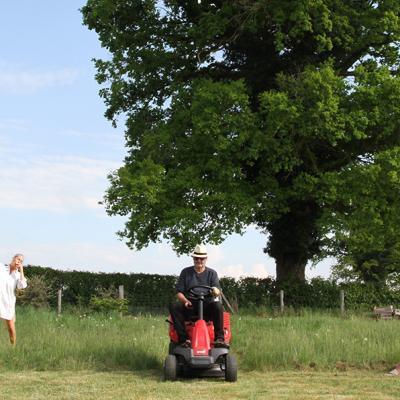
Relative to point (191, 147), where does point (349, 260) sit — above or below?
below

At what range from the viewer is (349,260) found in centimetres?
4259

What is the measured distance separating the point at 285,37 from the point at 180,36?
4879 millimetres

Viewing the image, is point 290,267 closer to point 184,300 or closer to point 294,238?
point 294,238

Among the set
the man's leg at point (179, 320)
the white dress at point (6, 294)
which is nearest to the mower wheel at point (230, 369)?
the man's leg at point (179, 320)

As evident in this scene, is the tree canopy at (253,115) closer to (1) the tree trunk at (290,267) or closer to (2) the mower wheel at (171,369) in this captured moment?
(1) the tree trunk at (290,267)

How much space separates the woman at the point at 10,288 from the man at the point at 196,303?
3.51 m

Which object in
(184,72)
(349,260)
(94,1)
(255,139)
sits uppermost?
(94,1)

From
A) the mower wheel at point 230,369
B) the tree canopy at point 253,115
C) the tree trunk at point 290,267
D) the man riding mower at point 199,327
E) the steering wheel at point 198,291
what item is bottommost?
the mower wheel at point 230,369

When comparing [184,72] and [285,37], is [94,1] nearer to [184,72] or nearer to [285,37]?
[184,72]

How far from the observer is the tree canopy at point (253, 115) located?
23.9 metres

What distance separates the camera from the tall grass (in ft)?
40.1

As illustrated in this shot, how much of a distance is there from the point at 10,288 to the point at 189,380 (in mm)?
4467

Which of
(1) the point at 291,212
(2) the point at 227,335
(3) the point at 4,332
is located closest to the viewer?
(2) the point at 227,335

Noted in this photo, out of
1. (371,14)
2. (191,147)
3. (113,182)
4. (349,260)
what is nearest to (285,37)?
(371,14)
